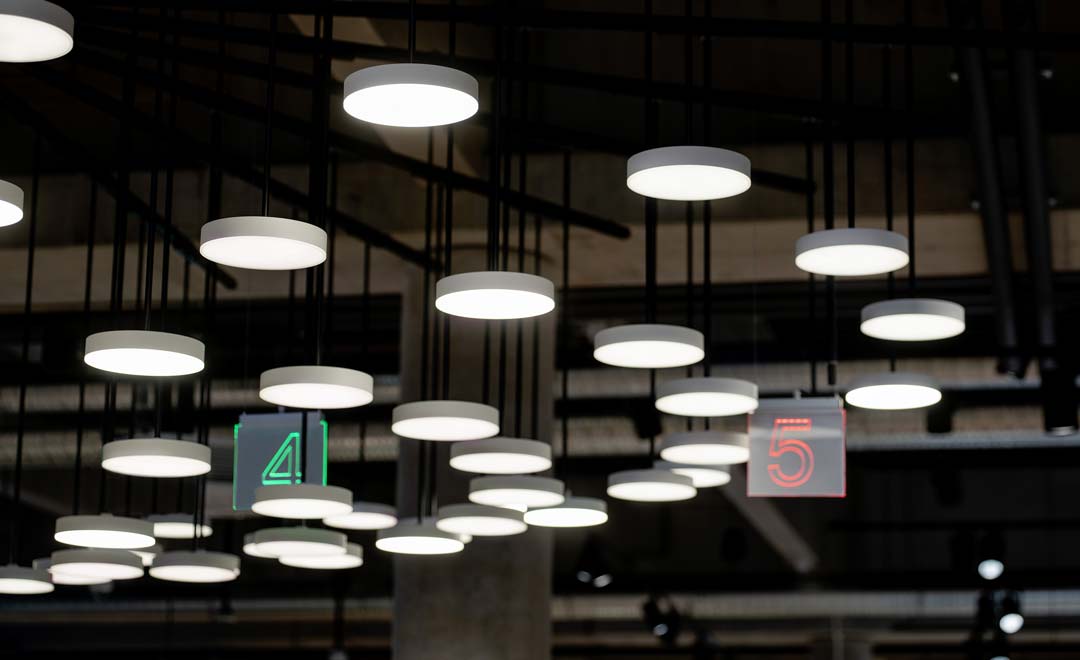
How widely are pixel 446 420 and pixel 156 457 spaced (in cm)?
109

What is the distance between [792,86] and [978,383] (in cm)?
414

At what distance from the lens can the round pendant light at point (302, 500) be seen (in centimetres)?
591

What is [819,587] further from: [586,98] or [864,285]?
[586,98]

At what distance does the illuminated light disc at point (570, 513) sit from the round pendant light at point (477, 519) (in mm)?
89

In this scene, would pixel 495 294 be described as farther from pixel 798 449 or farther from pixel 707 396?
pixel 798 449

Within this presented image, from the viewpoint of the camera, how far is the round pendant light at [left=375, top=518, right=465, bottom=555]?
22.8 ft

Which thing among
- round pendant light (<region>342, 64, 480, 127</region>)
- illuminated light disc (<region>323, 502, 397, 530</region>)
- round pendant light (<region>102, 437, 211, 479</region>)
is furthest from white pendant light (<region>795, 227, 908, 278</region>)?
illuminated light disc (<region>323, 502, 397, 530</region>)

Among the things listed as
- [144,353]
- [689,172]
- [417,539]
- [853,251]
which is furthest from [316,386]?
[417,539]

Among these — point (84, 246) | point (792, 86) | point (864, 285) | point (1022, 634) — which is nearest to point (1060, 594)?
point (1022, 634)

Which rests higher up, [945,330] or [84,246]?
[84,246]

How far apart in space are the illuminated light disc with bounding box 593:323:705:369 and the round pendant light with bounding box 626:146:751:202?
56 cm

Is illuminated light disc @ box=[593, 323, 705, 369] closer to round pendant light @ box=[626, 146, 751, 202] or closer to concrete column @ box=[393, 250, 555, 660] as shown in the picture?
round pendant light @ box=[626, 146, 751, 202]

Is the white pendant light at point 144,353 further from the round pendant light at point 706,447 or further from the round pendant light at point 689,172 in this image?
the round pendant light at point 706,447

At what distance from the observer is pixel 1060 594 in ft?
54.3
